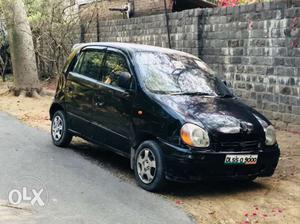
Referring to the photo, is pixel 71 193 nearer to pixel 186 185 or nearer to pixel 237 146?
pixel 186 185

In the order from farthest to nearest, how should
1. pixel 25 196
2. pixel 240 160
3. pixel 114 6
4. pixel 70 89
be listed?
pixel 114 6 < pixel 70 89 < pixel 240 160 < pixel 25 196

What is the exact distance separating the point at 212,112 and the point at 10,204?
2.64 metres

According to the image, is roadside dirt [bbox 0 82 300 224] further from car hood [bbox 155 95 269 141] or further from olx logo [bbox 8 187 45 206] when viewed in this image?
olx logo [bbox 8 187 45 206]

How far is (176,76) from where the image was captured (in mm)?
7441

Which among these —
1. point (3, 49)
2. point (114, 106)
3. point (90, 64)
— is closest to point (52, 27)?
point (3, 49)

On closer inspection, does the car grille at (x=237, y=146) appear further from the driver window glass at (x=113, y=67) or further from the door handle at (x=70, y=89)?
the door handle at (x=70, y=89)

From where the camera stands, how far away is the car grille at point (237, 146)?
6.36 m

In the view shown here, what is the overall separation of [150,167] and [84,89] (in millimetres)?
2190

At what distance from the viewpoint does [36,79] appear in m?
17.7

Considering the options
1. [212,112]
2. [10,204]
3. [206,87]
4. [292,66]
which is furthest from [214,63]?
[10,204]

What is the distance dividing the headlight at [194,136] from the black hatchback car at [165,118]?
1 cm

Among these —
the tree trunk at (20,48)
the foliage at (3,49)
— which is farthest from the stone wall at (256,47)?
the foliage at (3,49)

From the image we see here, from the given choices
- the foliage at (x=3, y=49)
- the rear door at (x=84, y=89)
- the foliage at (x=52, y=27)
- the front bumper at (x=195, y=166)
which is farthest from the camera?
the foliage at (x=3, y=49)

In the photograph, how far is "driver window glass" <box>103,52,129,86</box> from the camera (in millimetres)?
7621
